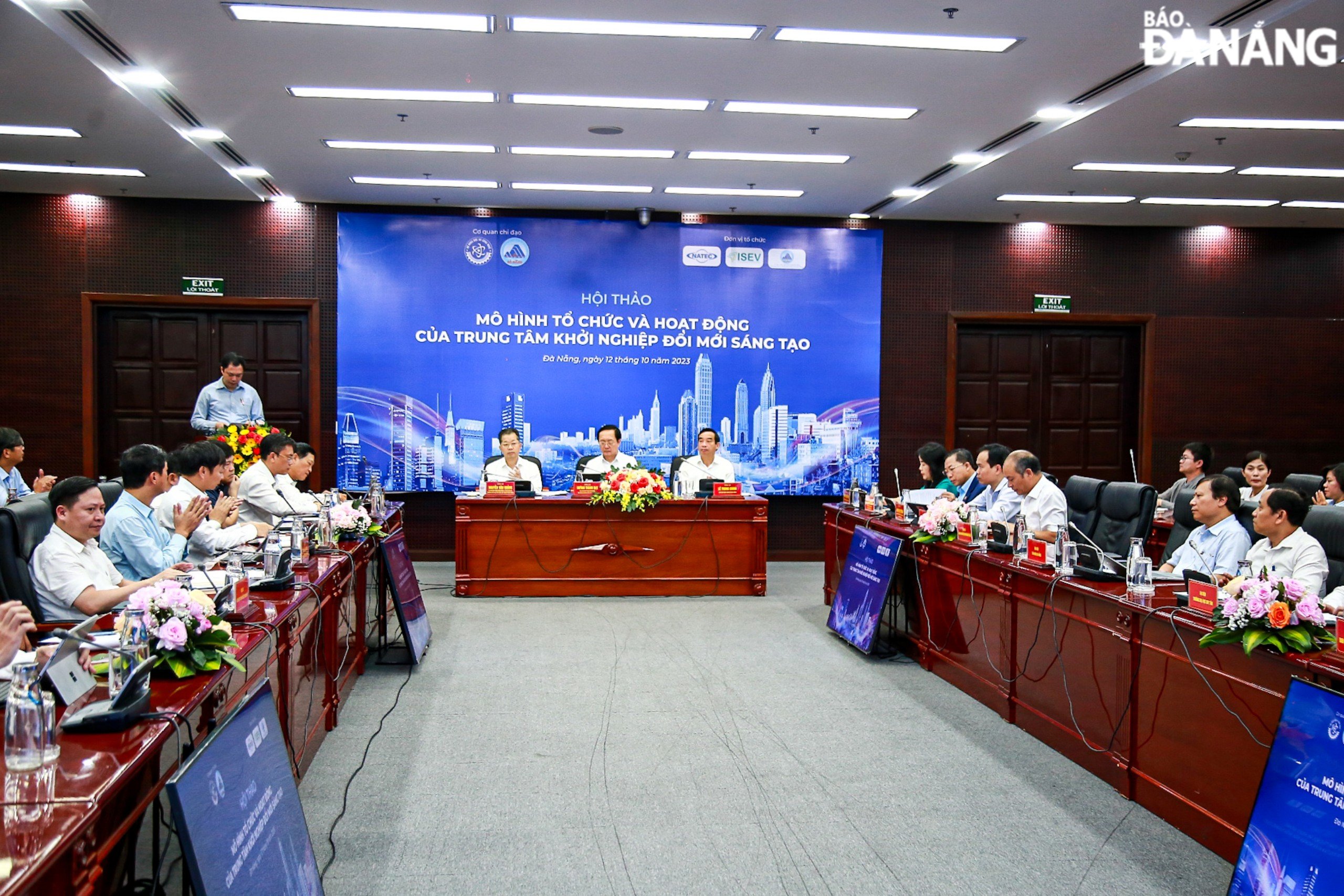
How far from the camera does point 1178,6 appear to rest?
439cm

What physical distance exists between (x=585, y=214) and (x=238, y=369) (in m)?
3.41

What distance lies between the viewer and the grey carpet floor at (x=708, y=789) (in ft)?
9.55

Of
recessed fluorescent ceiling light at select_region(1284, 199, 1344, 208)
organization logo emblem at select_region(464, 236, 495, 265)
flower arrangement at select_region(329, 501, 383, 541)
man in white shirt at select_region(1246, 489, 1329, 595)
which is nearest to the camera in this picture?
man in white shirt at select_region(1246, 489, 1329, 595)

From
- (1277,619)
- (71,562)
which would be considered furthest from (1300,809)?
(71,562)

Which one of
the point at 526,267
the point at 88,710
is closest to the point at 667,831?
the point at 88,710

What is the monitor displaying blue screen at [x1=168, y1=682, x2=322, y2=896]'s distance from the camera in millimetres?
1717

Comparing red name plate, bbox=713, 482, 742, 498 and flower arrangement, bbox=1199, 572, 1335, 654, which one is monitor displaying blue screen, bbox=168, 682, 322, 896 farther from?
red name plate, bbox=713, 482, 742, 498

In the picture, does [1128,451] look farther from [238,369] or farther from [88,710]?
[88,710]

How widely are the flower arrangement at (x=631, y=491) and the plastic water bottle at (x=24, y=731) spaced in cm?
529

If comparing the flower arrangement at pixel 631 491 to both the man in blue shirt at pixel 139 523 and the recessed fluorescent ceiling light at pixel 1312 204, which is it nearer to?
the man in blue shirt at pixel 139 523

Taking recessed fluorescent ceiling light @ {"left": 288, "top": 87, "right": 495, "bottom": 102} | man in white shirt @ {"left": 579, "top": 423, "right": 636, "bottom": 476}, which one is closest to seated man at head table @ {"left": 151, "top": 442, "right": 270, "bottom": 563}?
recessed fluorescent ceiling light @ {"left": 288, "top": 87, "right": 495, "bottom": 102}

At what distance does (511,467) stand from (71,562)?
460 centimetres

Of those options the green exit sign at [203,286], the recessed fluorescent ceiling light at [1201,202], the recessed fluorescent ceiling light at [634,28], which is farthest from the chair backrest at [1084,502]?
the green exit sign at [203,286]

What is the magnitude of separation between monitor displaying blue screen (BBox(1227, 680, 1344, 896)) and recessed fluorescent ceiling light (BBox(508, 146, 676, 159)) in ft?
18.5
